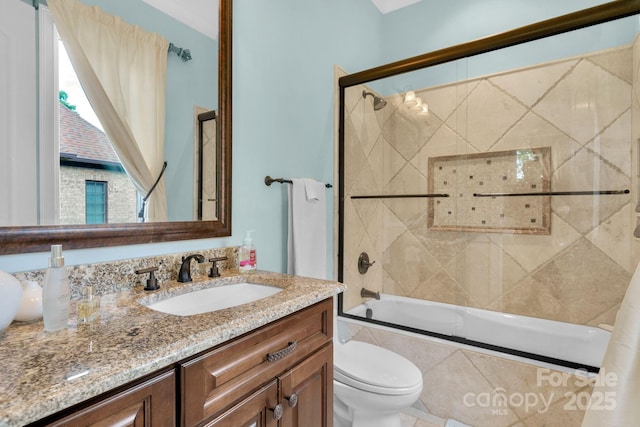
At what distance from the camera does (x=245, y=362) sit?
0.79 metres

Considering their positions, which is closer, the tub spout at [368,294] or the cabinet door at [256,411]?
the cabinet door at [256,411]

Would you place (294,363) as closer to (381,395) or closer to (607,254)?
(381,395)

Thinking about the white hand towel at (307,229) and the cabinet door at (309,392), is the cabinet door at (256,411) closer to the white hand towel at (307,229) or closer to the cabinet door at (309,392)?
the cabinet door at (309,392)

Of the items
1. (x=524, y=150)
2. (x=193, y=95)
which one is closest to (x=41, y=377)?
(x=193, y=95)

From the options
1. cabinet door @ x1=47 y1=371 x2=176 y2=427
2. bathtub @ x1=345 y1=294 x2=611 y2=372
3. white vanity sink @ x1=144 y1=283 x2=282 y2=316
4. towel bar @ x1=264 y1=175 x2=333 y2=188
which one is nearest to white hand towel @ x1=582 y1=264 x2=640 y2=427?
bathtub @ x1=345 y1=294 x2=611 y2=372

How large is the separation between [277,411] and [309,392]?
153mm

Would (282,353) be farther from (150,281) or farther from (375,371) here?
(375,371)

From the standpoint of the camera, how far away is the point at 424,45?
258 cm

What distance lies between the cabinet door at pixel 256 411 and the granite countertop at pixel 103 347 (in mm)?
177

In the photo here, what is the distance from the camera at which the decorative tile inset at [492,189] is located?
209cm

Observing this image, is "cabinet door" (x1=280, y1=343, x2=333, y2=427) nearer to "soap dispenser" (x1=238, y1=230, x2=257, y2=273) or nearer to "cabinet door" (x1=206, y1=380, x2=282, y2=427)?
"cabinet door" (x1=206, y1=380, x2=282, y2=427)

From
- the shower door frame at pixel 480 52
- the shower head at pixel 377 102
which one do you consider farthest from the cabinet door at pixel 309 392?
the shower head at pixel 377 102

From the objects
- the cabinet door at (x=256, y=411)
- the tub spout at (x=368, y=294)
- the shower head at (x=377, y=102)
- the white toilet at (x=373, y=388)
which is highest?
the shower head at (x=377, y=102)

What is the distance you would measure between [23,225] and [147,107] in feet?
1.70
